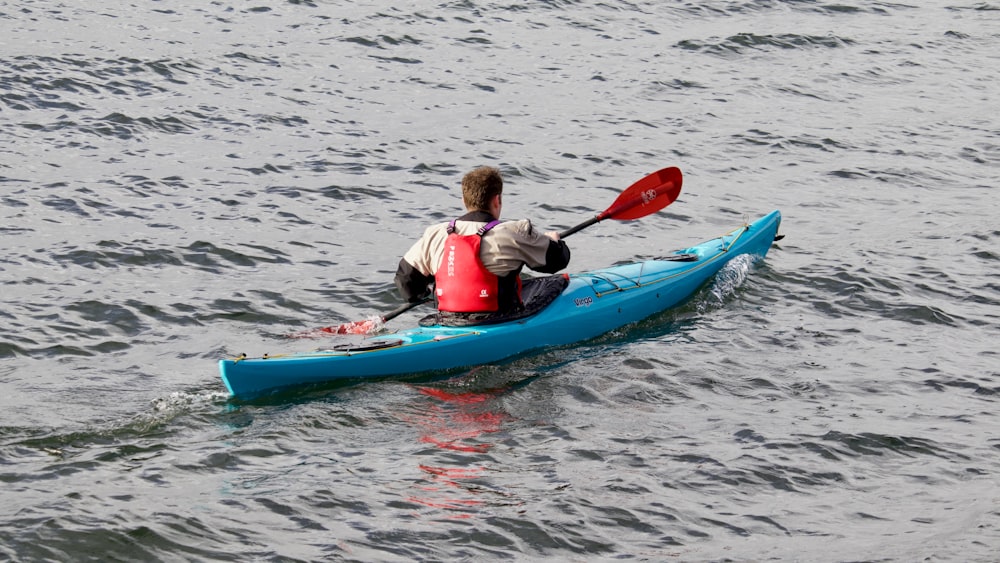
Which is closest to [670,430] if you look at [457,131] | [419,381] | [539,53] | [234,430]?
[419,381]

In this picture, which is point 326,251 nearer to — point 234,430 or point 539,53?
point 234,430

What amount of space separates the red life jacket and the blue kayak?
5.5 inches

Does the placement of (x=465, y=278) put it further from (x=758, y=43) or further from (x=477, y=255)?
(x=758, y=43)

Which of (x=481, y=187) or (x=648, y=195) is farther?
(x=648, y=195)

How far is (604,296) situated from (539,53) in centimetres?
867

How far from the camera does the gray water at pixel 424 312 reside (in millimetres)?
5102

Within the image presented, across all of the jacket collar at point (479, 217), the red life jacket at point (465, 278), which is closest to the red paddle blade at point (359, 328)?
the red life jacket at point (465, 278)

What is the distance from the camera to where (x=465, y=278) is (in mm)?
6832

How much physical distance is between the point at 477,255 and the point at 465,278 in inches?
7.4

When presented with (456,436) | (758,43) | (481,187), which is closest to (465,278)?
(481,187)

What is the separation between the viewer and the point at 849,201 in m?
10.9

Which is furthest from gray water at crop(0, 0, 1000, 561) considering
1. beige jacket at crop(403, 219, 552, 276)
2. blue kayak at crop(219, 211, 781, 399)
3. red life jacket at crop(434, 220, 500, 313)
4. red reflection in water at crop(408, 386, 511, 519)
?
beige jacket at crop(403, 219, 552, 276)

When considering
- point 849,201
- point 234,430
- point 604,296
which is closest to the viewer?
point 234,430

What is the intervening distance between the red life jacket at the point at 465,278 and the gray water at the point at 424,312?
40 cm
